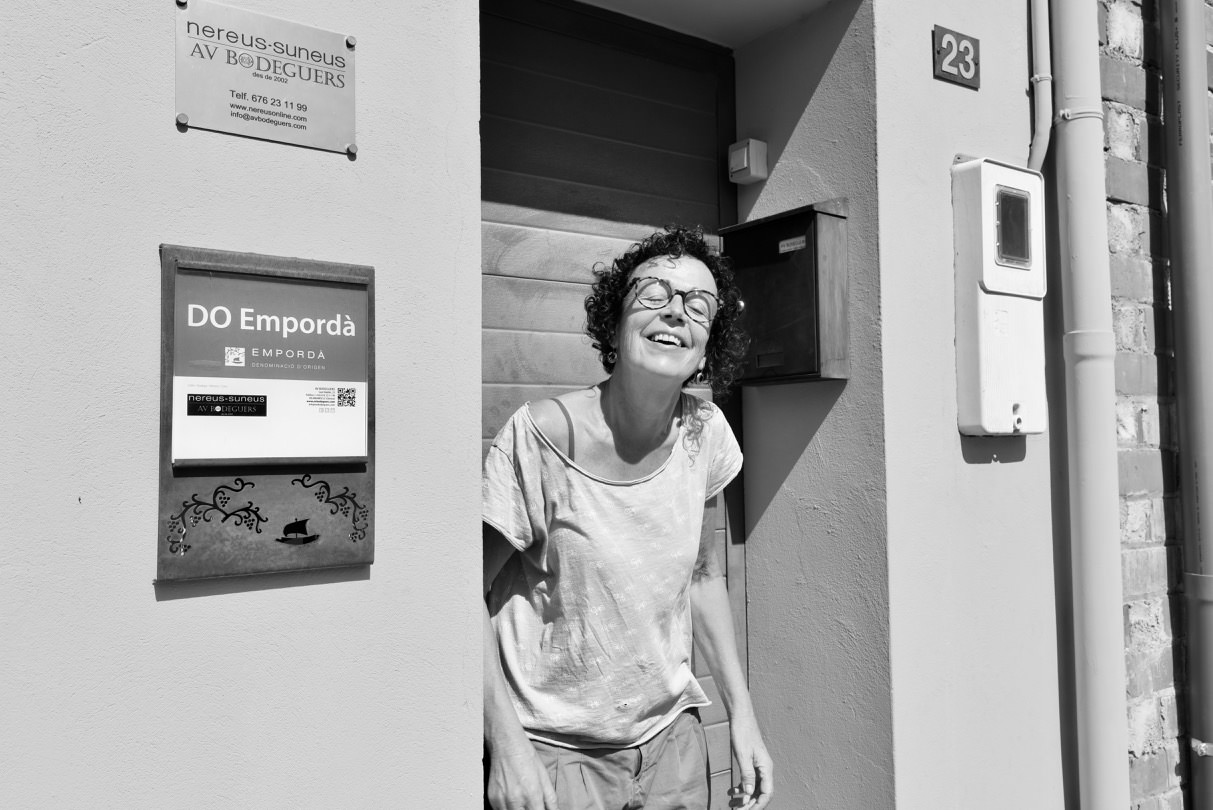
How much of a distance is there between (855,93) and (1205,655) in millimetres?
2380

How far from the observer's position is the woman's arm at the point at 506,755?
6.51ft

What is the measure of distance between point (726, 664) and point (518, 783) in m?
0.71

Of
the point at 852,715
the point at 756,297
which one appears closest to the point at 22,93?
the point at 756,297

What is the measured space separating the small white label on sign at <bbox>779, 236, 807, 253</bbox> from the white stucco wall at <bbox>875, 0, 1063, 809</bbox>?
0.22 m

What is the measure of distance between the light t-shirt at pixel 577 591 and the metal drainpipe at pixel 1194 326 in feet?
7.46

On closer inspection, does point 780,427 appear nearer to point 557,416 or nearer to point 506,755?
point 557,416

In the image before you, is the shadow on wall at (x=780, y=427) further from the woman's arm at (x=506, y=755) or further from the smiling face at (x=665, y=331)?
the woman's arm at (x=506, y=755)

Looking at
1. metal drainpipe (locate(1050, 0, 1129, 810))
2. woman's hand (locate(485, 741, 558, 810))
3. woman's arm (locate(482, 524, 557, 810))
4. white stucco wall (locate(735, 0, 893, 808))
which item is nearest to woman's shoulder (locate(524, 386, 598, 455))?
woman's arm (locate(482, 524, 557, 810))

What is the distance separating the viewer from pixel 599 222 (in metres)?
2.83

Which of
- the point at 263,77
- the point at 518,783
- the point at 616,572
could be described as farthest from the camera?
the point at 616,572

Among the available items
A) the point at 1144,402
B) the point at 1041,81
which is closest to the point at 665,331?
the point at 1041,81

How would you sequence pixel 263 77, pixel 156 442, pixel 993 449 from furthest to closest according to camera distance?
pixel 993 449, pixel 263 77, pixel 156 442

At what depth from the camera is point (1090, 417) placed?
2.99 meters

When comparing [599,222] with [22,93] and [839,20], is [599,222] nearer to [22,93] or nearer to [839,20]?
[839,20]
